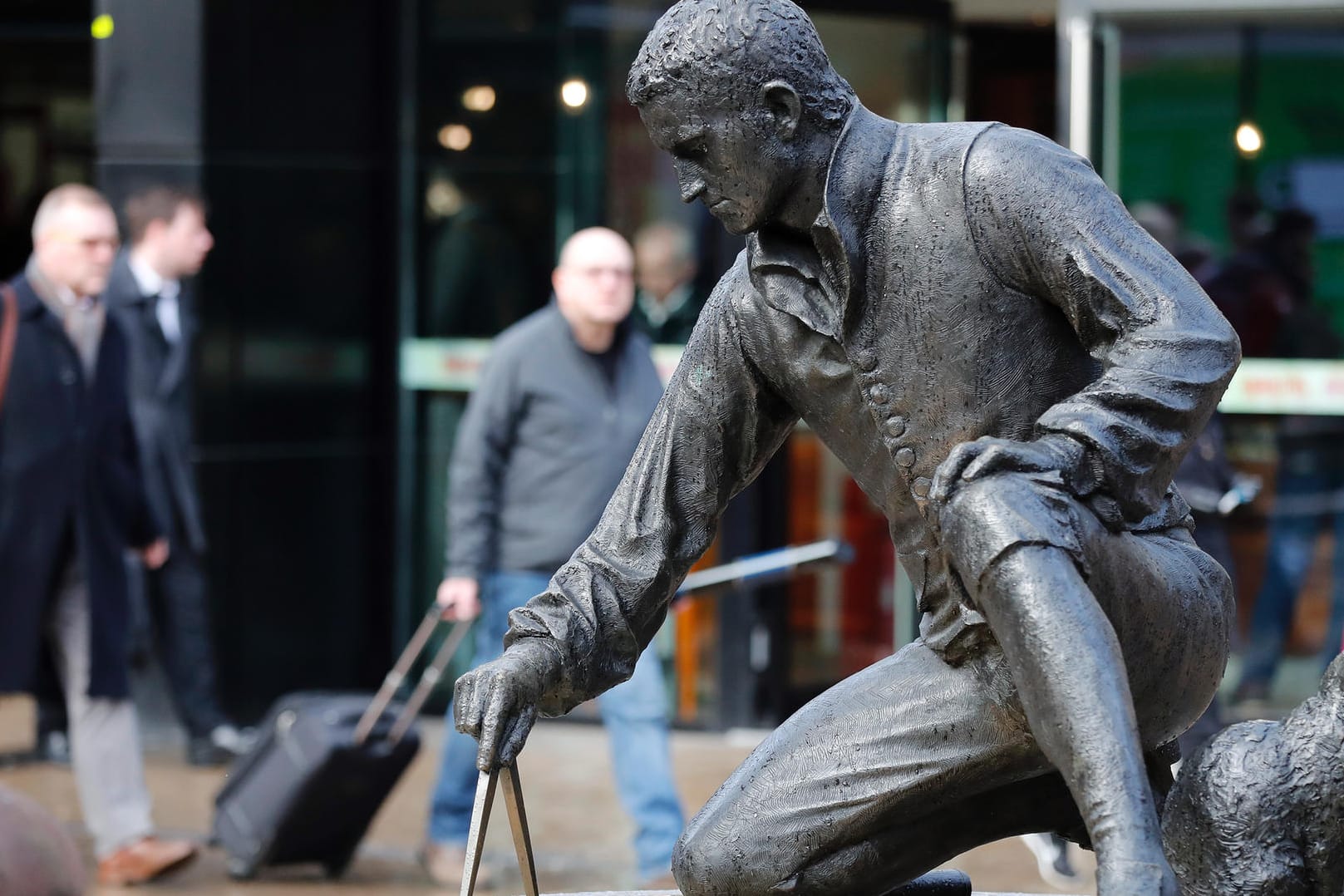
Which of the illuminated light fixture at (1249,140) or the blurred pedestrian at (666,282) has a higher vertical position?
the illuminated light fixture at (1249,140)

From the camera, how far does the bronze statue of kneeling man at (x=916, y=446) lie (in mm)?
2750

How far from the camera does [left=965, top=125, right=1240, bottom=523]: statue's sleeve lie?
9.05 ft

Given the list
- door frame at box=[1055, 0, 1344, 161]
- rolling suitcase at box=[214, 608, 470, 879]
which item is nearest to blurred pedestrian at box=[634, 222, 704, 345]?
door frame at box=[1055, 0, 1344, 161]

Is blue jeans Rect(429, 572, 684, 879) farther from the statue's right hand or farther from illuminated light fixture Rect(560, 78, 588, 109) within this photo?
the statue's right hand

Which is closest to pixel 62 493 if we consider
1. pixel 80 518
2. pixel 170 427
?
pixel 80 518

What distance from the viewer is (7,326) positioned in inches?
278

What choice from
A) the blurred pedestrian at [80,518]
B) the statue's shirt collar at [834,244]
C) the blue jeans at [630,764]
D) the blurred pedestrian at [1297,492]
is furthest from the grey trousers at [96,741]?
the blurred pedestrian at [1297,492]

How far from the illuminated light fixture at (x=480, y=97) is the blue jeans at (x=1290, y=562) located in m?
3.68

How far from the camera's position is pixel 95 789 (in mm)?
6617

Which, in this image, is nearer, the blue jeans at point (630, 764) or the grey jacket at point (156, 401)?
the blue jeans at point (630, 764)

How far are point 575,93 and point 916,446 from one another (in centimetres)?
649

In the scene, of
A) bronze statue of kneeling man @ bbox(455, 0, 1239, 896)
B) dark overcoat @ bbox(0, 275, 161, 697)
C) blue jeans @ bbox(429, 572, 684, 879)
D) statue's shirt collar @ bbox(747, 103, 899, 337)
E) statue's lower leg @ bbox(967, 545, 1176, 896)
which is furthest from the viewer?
dark overcoat @ bbox(0, 275, 161, 697)

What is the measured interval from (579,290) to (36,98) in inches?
358

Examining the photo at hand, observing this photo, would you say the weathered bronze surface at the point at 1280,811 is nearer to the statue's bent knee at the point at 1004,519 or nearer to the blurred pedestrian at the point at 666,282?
the statue's bent knee at the point at 1004,519
